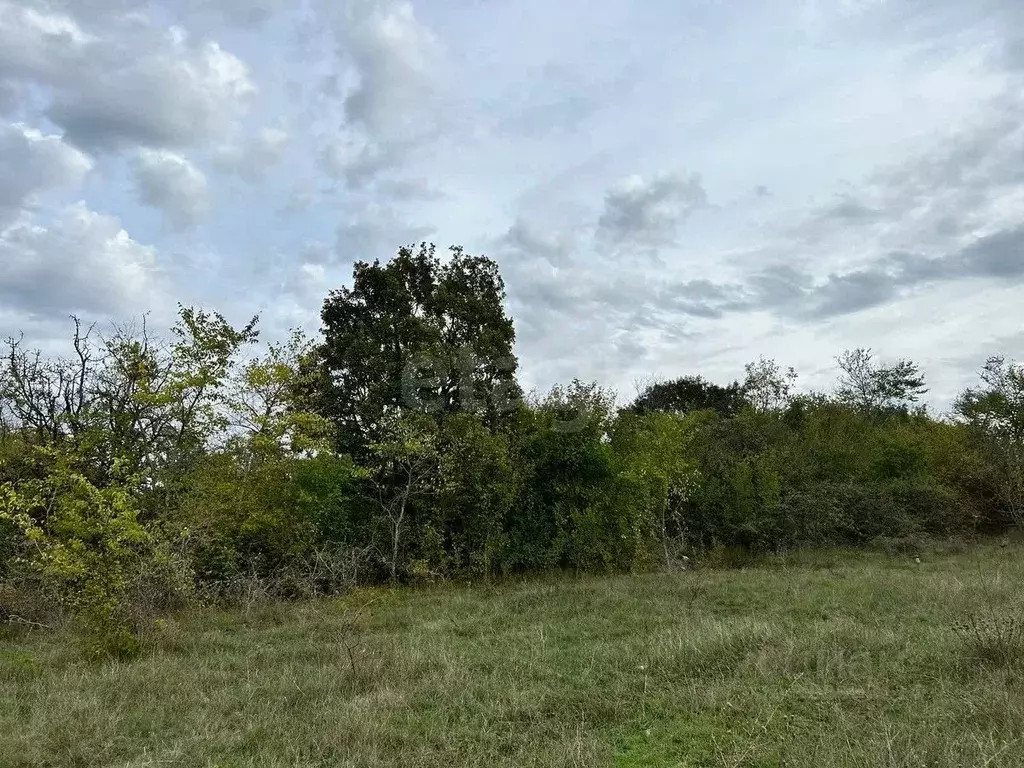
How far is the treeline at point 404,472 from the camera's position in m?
9.38

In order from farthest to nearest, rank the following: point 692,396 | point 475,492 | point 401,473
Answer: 1. point 692,396
2. point 401,473
3. point 475,492

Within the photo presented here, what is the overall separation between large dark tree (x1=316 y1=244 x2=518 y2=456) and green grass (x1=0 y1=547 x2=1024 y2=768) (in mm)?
6046

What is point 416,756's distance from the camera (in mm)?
4020

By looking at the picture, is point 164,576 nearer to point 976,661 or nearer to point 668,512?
point 976,661

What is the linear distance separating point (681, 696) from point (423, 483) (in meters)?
9.65

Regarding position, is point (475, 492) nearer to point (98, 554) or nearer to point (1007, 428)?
point (98, 554)

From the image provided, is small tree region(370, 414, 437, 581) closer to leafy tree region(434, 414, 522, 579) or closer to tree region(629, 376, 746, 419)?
leafy tree region(434, 414, 522, 579)

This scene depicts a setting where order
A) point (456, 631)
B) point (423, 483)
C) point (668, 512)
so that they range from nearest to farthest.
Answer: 1. point (456, 631)
2. point (423, 483)
3. point (668, 512)

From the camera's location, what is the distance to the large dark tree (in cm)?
1434

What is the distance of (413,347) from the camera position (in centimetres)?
1453

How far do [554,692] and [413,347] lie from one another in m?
10.2

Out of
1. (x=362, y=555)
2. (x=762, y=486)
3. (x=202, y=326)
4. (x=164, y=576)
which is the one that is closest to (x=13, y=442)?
(x=202, y=326)

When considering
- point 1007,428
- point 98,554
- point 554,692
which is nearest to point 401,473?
point 98,554

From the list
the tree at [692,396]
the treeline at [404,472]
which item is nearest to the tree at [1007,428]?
the treeline at [404,472]
